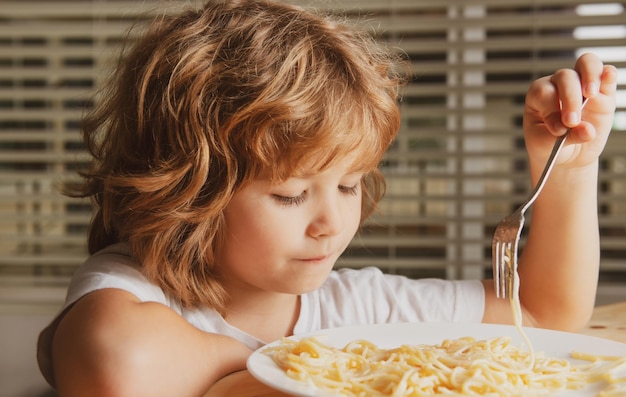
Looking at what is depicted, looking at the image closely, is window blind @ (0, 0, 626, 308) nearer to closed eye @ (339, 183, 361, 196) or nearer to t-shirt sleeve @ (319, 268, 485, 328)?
t-shirt sleeve @ (319, 268, 485, 328)

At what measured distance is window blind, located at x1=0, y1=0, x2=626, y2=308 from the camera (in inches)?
89.7

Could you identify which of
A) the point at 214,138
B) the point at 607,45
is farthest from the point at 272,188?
the point at 607,45

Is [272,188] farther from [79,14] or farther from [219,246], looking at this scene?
[79,14]

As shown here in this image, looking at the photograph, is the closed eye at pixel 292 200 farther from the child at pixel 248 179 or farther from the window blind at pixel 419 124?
the window blind at pixel 419 124

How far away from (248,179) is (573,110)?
43cm

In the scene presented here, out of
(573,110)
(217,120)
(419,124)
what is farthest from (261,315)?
(419,124)

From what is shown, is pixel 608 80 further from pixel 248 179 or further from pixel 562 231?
pixel 248 179

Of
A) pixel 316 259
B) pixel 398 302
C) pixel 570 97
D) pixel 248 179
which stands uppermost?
pixel 570 97

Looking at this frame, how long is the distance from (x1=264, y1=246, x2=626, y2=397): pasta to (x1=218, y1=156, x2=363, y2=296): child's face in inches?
7.1

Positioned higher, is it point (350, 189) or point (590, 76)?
point (590, 76)

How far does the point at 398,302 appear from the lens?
1338 mm

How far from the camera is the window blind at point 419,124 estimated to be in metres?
2.28

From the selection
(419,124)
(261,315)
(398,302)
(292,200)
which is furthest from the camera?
(419,124)

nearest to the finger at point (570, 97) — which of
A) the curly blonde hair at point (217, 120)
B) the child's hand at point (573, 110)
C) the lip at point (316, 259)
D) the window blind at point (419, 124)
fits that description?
the child's hand at point (573, 110)
